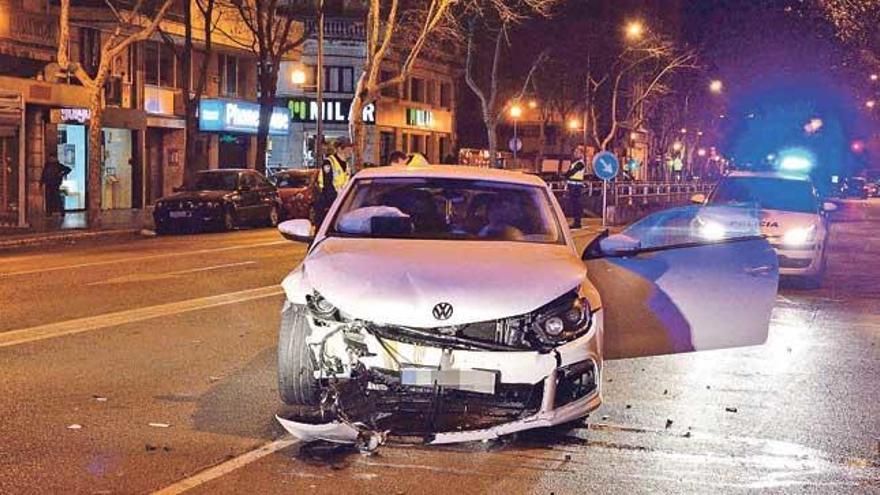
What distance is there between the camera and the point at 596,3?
57031 millimetres

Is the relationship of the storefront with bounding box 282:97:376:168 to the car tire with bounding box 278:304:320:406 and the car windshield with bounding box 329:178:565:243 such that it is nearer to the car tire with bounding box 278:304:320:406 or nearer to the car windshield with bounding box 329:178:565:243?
the car windshield with bounding box 329:178:565:243

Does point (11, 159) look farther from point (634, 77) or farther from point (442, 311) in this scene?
point (634, 77)

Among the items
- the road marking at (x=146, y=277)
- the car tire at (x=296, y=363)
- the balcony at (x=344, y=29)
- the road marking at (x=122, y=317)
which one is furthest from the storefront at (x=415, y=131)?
the car tire at (x=296, y=363)

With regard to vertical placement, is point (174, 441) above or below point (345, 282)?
below

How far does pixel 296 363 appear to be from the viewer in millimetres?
7309

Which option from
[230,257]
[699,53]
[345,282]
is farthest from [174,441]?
[699,53]

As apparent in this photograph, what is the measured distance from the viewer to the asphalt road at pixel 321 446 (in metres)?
6.59

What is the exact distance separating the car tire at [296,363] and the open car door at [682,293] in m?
2.32

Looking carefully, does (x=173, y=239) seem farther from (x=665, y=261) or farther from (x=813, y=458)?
(x=813, y=458)

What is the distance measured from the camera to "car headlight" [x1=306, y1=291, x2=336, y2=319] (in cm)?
698

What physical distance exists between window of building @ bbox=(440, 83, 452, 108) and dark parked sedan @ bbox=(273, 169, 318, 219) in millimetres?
34808

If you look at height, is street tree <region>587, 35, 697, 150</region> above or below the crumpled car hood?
above

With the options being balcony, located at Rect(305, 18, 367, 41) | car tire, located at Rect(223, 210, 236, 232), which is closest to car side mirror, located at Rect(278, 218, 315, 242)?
car tire, located at Rect(223, 210, 236, 232)

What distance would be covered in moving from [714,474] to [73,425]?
12.7 ft
